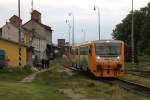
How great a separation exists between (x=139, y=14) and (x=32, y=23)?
89.2 ft

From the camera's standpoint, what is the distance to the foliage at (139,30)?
114312 millimetres

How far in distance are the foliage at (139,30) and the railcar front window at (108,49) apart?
2853 inches

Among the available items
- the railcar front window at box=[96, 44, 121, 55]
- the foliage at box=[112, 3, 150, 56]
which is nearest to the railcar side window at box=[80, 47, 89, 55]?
the railcar front window at box=[96, 44, 121, 55]

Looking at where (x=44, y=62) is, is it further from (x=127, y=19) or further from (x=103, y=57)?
(x=127, y=19)

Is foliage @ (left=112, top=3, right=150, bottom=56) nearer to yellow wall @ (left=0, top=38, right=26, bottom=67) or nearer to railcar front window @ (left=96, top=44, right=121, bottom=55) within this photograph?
yellow wall @ (left=0, top=38, right=26, bottom=67)

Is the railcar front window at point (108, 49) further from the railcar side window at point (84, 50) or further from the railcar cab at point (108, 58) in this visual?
the railcar side window at point (84, 50)

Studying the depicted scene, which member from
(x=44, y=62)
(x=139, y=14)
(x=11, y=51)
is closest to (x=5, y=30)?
(x=44, y=62)

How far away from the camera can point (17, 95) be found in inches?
801

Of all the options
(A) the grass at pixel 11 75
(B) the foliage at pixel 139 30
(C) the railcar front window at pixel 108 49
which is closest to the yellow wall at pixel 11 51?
(A) the grass at pixel 11 75

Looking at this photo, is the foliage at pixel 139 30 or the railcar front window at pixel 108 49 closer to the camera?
the railcar front window at pixel 108 49

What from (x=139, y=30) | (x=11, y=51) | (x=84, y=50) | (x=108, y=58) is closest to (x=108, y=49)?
(x=108, y=58)

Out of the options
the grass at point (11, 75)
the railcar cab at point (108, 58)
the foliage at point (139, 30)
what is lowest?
the grass at point (11, 75)

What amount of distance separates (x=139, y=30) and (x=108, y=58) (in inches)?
3516

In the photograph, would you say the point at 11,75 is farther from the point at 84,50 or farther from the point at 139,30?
the point at 139,30
